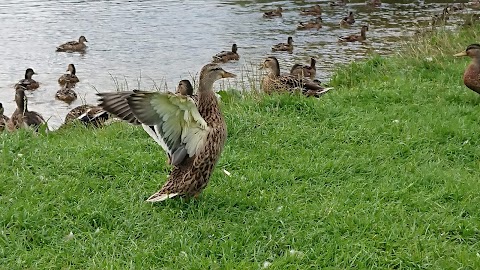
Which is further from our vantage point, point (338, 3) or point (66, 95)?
point (338, 3)

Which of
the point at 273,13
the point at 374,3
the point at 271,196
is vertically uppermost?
the point at 271,196

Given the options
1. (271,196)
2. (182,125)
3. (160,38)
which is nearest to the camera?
(182,125)

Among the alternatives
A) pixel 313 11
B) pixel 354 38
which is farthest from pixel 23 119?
pixel 313 11

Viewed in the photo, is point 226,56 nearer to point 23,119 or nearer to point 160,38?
point 160,38

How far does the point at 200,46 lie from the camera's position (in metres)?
14.7

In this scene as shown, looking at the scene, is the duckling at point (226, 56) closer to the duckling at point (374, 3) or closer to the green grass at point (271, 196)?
the green grass at point (271, 196)

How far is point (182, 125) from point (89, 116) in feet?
13.6

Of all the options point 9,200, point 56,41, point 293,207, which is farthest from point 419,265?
point 56,41

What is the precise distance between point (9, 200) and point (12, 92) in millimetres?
7372

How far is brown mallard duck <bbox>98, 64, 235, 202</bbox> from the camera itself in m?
4.01

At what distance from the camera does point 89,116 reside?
26.4 feet

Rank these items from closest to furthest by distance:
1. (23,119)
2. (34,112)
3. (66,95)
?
(23,119) → (34,112) → (66,95)

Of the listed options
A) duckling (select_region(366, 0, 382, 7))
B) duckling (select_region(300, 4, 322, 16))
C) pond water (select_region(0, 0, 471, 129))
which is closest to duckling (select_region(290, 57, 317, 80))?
pond water (select_region(0, 0, 471, 129))

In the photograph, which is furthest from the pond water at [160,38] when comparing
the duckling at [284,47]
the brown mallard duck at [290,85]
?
the brown mallard duck at [290,85]
